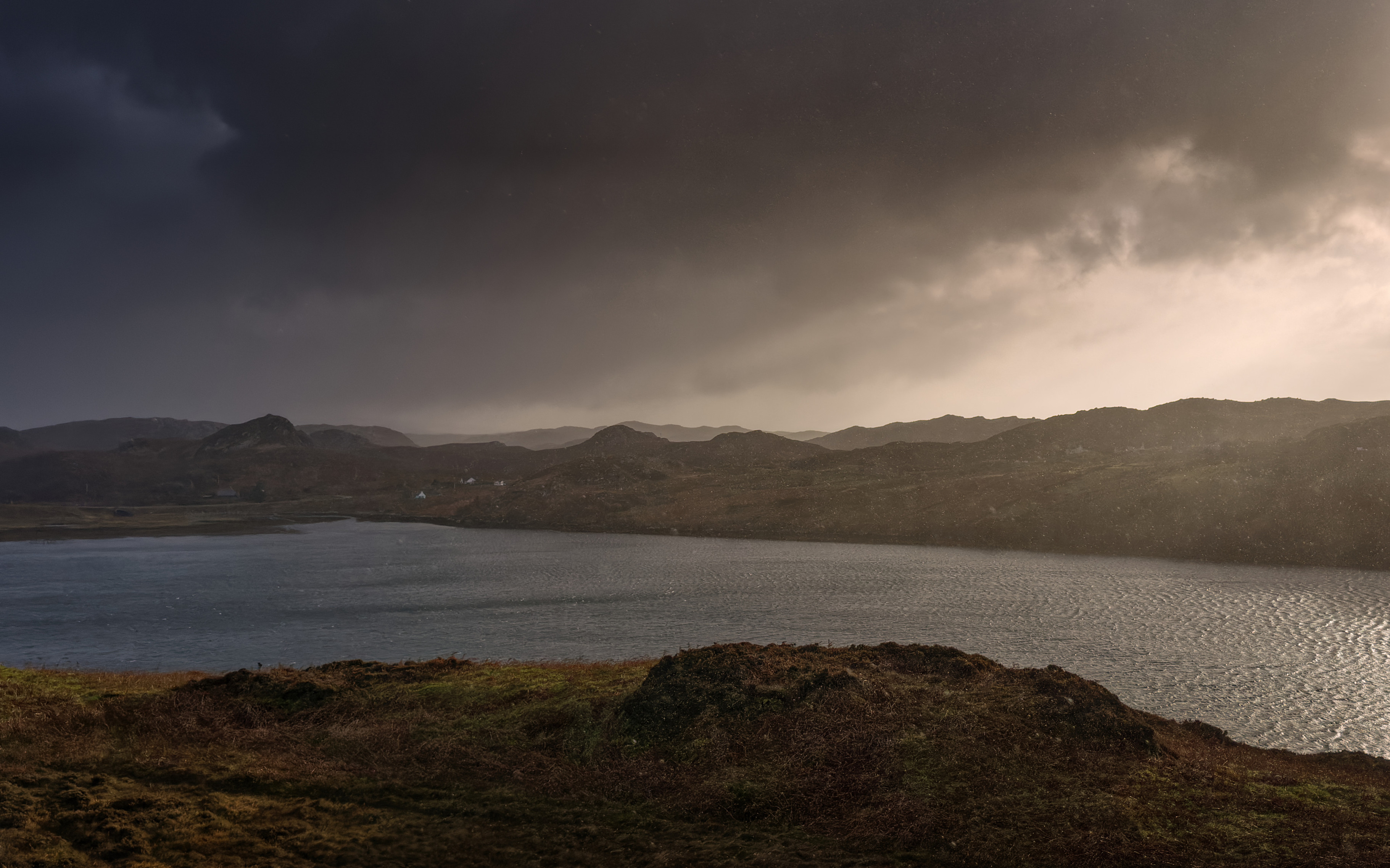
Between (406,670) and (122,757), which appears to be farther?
(406,670)

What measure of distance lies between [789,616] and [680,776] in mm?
36835

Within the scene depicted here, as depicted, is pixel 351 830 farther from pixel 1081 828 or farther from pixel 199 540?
pixel 199 540

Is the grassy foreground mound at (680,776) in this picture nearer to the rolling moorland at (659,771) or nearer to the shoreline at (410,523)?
the rolling moorland at (659,771)

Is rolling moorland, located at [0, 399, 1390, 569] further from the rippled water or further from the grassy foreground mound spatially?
the grassy foreground mound

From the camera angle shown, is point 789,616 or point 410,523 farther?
point 410,523

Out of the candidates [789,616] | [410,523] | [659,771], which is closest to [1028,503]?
[789,616]

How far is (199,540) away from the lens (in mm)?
130875

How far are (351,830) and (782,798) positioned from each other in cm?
940

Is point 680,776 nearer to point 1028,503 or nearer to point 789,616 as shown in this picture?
point 789,616

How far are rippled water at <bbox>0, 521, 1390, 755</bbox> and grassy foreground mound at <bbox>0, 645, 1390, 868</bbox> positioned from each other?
13.2m

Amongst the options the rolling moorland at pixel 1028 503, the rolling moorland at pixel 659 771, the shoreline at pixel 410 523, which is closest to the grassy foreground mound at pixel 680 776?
the rolling moorland at pixel 659 771

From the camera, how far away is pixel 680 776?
58.2 feet

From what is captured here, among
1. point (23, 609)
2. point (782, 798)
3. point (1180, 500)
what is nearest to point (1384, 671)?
point (782, 798)

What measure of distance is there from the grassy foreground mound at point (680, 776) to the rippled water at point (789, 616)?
43.2 feet
